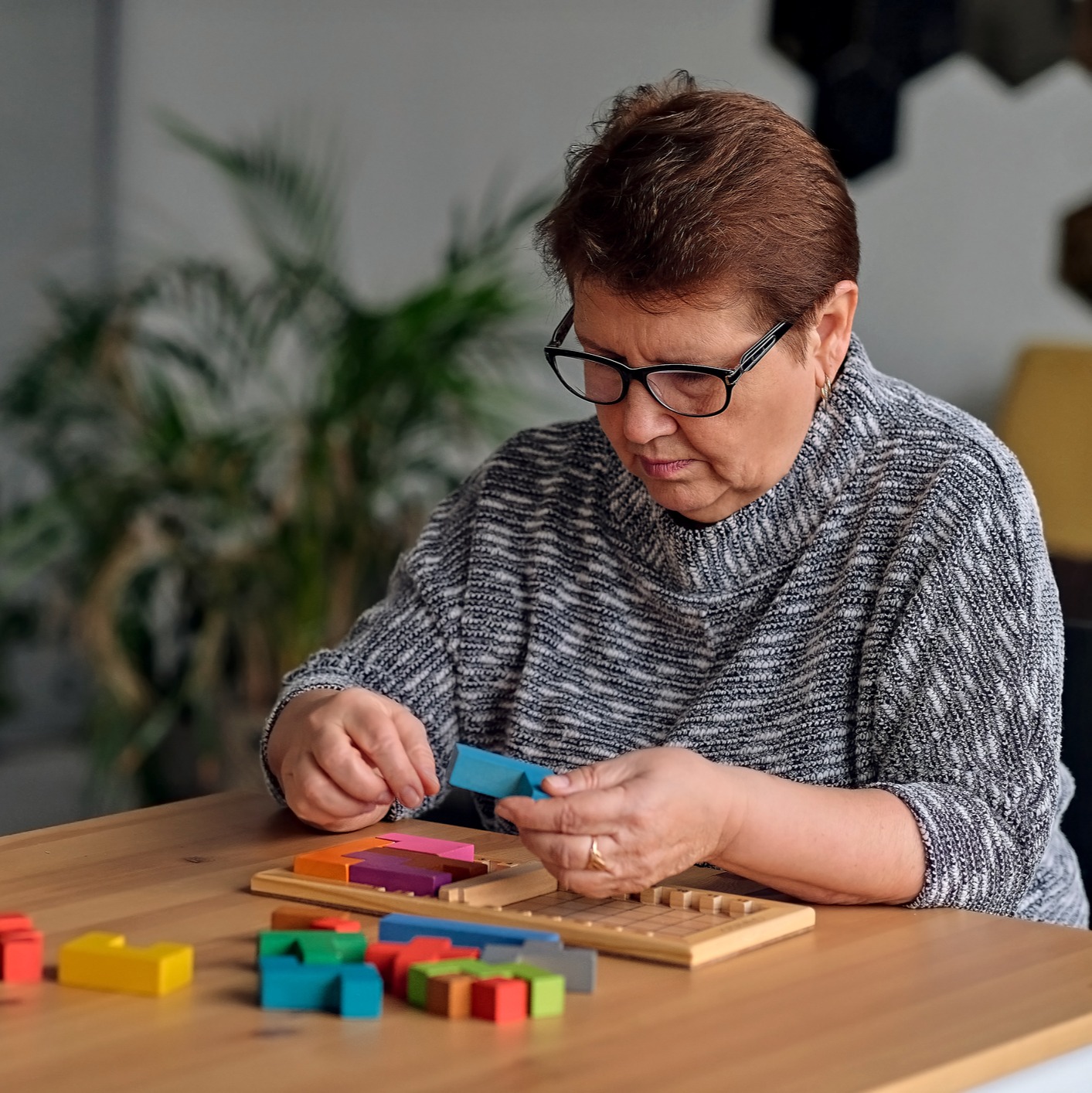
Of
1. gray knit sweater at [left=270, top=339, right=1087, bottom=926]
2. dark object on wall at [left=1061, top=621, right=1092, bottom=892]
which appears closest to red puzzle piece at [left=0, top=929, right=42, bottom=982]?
gray knit sweater at [left=270, top=339, right=1087, bottom=926]

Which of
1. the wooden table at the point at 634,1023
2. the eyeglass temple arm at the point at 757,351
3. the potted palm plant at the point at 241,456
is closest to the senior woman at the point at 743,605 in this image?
the eyeglass temple arm at the point at 757,351

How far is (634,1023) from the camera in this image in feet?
2.76

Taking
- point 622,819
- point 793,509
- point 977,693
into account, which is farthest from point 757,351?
point 622,819

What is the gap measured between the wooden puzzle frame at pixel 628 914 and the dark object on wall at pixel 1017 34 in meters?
2.20

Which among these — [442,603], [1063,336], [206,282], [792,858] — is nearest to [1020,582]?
[792,858]

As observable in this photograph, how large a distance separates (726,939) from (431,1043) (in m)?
0.23

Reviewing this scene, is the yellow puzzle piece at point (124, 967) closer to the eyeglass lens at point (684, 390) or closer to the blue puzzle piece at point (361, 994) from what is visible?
the blue puzzle piece at point (361, 994)

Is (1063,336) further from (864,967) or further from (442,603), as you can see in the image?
(864,967)

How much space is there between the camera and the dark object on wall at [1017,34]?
2.83 metres

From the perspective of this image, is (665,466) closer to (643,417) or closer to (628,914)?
(643,417)

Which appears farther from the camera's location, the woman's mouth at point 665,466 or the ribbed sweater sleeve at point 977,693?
the woman's mouth at point 665,466

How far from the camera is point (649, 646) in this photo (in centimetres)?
143

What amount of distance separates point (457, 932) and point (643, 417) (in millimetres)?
470

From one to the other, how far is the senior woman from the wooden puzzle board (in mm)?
28
